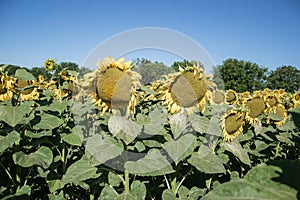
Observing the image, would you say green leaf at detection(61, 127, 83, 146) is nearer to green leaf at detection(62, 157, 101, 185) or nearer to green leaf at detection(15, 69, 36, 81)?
green leaf at detection(62, 157, 101, 185)

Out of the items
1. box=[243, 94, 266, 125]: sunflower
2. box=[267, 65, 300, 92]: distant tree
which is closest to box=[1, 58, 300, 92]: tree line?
box=[267, 65, 300, 92]: distant tree

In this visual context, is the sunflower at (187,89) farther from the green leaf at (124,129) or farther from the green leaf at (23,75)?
the green leaf at (23,75)

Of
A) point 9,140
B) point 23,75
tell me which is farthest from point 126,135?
point 23,75

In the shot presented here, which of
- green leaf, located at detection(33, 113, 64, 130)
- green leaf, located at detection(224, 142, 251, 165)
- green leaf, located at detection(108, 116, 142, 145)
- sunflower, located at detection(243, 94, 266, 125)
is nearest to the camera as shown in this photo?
green leaf, located at detection(108, 116, 142, 145)

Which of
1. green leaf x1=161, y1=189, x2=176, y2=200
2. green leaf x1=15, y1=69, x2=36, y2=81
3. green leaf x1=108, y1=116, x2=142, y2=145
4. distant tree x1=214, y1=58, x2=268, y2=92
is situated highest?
distant tree x1=214, y1=58, x2=268, y2=92

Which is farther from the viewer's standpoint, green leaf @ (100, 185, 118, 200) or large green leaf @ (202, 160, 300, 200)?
green leaf @ (100, 185, 118, 200)

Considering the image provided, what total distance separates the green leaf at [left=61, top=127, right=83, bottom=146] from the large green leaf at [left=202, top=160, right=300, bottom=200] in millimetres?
2049

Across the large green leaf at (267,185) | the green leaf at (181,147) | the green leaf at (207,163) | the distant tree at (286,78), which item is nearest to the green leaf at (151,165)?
the green leaf at (181,147)

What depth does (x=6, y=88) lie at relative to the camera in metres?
2.43

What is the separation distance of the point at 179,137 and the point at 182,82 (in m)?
0.46

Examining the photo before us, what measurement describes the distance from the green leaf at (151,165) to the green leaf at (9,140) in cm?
92

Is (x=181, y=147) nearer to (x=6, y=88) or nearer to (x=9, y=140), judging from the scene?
(x=9, y=140)

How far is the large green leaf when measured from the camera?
59cm

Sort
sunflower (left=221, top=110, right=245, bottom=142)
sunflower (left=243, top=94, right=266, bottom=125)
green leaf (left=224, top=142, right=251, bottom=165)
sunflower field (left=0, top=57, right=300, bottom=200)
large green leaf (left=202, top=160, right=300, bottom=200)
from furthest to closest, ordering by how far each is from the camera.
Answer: sunflower (left=243, top=94, right=266, bottom=125) < sunflower (left=221, top=110, right=245, bottom=142) < green leaf (left=224, top=142, right=251, bottom=165) < sunflower field (left=0, top=57, right=300, bottom=200) < large green leaf (left=202, top=160, right=300, bottom=200)
